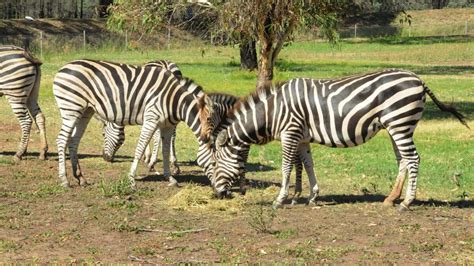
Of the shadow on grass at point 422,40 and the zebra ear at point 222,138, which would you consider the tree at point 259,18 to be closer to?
the zebra ear at point 222,138

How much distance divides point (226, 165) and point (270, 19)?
8.93 m

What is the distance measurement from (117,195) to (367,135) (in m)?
3.74

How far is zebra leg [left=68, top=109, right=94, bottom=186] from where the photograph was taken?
13609 millimetres

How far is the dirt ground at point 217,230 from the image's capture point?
29.9 feet

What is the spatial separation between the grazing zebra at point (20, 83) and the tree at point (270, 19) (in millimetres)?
5324

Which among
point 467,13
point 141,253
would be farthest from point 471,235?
point 467,13

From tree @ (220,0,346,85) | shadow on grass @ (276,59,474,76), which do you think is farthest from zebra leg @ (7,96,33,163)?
shadow on grass @ (276,59,474,76)

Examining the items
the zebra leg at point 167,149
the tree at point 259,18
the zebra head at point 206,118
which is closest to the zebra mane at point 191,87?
the zebra head at point 206,118

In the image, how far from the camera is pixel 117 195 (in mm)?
12484

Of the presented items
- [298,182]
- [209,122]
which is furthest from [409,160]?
[209,122]

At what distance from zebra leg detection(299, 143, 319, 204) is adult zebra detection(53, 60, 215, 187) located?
5.92 feet

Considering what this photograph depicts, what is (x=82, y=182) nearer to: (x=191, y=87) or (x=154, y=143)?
(x=154, y=143)

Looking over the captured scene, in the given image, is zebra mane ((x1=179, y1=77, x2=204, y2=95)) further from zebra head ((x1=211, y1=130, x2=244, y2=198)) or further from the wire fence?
the wire fence

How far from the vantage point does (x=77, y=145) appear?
1398 centimetres
